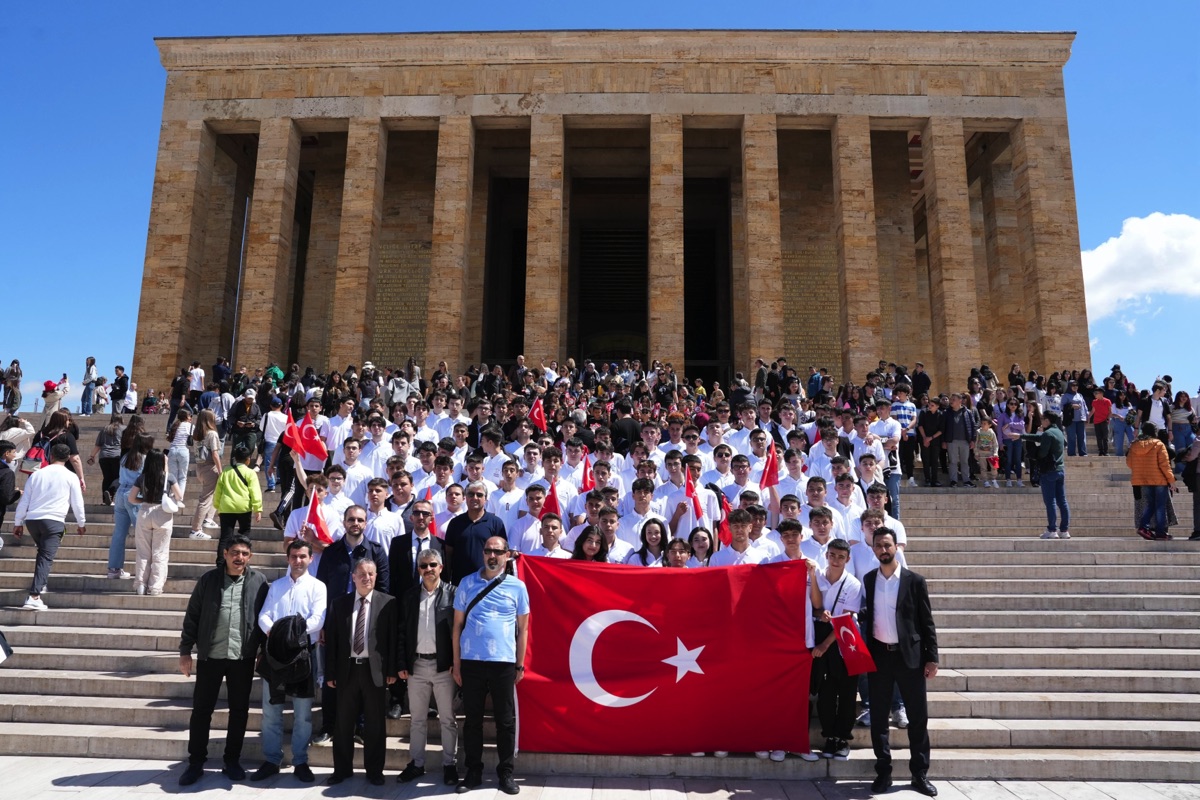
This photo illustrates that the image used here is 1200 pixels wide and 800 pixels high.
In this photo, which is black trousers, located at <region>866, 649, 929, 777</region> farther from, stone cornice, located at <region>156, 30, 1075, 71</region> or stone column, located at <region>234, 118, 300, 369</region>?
stone cornice, located at <region>156, 30, 1075, 71</region>

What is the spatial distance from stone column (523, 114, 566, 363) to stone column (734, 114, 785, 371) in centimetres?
572

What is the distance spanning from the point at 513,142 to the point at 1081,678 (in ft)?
79.7

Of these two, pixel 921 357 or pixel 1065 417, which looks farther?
pixel 921 357

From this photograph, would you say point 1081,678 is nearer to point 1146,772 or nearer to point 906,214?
point 1146,772

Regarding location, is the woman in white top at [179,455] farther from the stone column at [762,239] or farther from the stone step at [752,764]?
the stone column at [762,239]

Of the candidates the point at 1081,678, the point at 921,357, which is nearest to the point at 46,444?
the point at 1081,678

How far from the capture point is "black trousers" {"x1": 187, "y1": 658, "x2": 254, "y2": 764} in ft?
18.6

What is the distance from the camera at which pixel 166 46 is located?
2531 cm

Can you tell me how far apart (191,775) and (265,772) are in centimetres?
50

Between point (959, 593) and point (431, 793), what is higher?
point (959, 593)

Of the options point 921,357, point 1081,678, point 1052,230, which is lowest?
point 1081,678

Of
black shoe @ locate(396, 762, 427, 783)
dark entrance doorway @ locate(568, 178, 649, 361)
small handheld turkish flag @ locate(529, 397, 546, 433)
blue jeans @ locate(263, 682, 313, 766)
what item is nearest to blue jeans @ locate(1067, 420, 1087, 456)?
small handheld turkish flag @ locate(529, 397, 546, 433)

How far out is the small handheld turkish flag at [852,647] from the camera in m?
5.52

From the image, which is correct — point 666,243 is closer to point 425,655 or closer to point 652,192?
point 652,192
